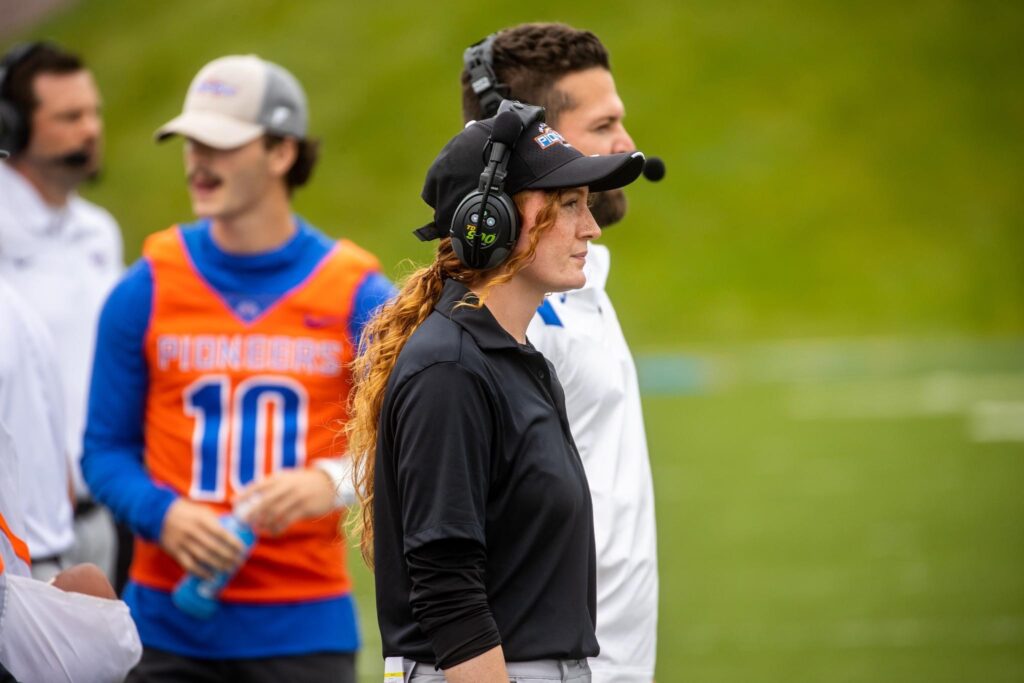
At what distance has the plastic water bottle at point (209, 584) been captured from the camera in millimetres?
3766

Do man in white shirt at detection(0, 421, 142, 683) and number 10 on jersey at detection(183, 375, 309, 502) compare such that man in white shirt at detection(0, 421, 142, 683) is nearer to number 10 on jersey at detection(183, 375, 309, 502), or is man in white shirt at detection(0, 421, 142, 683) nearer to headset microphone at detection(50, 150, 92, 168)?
number 10 on jersey at detection(183, 375, 309, 502)

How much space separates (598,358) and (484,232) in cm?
73

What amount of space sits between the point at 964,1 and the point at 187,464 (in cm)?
2967

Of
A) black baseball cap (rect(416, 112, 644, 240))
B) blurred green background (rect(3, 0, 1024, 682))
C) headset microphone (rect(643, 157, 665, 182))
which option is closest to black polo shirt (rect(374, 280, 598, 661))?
black baseball cap (rect(416, 112, 644, 240))

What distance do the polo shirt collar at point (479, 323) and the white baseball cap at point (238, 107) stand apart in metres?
1.69

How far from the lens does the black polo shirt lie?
2.38m

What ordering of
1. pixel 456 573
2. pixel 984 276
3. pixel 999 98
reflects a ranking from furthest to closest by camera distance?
pixel 999 98
pixel 984 276
pixel 456 573

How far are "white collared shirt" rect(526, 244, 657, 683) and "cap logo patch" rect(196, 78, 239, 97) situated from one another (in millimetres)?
1399

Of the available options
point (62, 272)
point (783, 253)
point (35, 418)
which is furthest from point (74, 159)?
point (783, 253)

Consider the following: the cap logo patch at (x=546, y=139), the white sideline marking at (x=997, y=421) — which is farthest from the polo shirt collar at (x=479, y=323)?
the white sideline marking at (x=997, y=421)

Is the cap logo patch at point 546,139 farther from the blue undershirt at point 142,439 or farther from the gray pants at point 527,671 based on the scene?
the blue undershirt at point 142,439

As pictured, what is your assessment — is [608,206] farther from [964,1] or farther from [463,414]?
[964,1]

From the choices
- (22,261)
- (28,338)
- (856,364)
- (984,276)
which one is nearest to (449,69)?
(984,276)

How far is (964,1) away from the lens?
1217 inches
